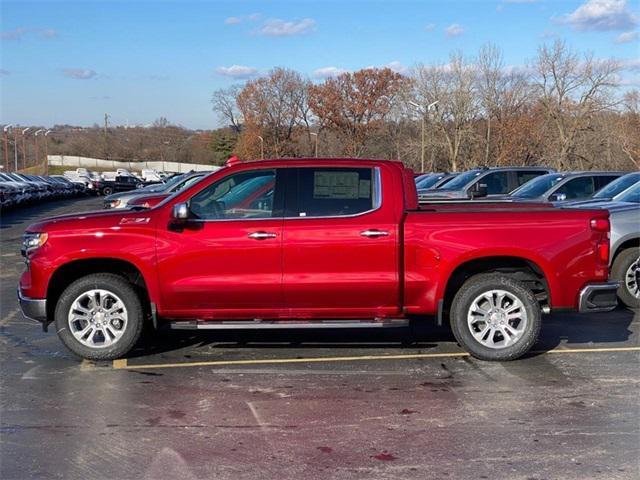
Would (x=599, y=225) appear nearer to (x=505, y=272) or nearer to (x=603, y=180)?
(x=505, y=272)

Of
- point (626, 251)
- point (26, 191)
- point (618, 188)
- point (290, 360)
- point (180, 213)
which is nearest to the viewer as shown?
point (180, 213)

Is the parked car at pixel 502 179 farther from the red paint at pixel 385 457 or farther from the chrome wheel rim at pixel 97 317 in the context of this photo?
the red paint at pixel 385 457

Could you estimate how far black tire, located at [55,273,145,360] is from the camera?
675cm

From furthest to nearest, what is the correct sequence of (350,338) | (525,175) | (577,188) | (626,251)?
(525,175) < (577,188) < (626,251) < (350,338)

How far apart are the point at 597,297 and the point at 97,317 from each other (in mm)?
4635

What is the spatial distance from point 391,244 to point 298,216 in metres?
0.89

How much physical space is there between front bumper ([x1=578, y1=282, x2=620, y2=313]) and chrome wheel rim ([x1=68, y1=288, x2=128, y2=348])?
167 inches

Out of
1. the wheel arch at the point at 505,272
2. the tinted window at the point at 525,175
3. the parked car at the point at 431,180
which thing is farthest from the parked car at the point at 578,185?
the parked car at the point at 431,180

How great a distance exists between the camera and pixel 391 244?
6.61 m

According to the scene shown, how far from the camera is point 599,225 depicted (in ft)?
22.1

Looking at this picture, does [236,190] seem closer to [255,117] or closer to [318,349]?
[318,349]

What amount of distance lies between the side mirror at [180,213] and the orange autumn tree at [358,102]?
70893mm

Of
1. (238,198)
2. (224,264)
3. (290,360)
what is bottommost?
(290,360)

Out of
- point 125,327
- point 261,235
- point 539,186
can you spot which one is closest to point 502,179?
point 539,186
